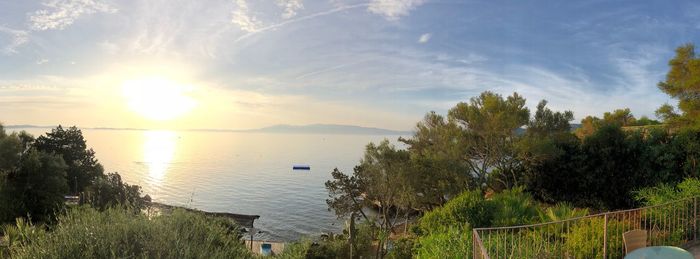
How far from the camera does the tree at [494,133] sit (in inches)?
1047

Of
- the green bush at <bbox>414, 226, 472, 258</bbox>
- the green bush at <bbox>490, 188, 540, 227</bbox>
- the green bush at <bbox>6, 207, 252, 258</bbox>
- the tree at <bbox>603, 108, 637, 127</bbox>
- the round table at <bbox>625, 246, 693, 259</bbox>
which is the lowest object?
the green bush at <bbox>414, 226, 472, 258</bbox>

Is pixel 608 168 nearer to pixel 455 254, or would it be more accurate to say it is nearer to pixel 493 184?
pixel 493 184

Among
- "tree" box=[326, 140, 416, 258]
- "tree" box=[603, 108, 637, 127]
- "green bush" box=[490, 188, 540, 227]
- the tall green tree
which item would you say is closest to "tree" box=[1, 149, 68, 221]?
"tree" box=[326, 140, 416, 258]

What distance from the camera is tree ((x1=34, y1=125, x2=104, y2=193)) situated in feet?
144

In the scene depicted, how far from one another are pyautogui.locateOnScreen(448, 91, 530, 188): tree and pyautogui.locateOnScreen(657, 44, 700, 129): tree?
7.58m

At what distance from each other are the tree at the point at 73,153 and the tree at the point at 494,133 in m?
39.2

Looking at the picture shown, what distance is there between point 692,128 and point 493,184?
36.3 feet

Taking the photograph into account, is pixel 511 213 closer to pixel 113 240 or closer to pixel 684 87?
pixel 113 240

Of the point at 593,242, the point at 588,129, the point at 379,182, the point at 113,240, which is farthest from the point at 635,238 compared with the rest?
the point at 588,129

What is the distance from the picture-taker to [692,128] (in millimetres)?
21188

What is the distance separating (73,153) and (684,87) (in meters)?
52.6

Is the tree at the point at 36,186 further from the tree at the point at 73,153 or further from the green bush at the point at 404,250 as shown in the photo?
the green bush at the point at 404,250

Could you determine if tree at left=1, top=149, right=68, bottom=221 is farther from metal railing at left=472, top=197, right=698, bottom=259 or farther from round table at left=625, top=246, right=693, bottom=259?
round table at left=625, top=246, right=693, bottom=259

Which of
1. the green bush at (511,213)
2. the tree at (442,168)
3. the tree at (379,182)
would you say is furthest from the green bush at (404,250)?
the tree at (442,168)
